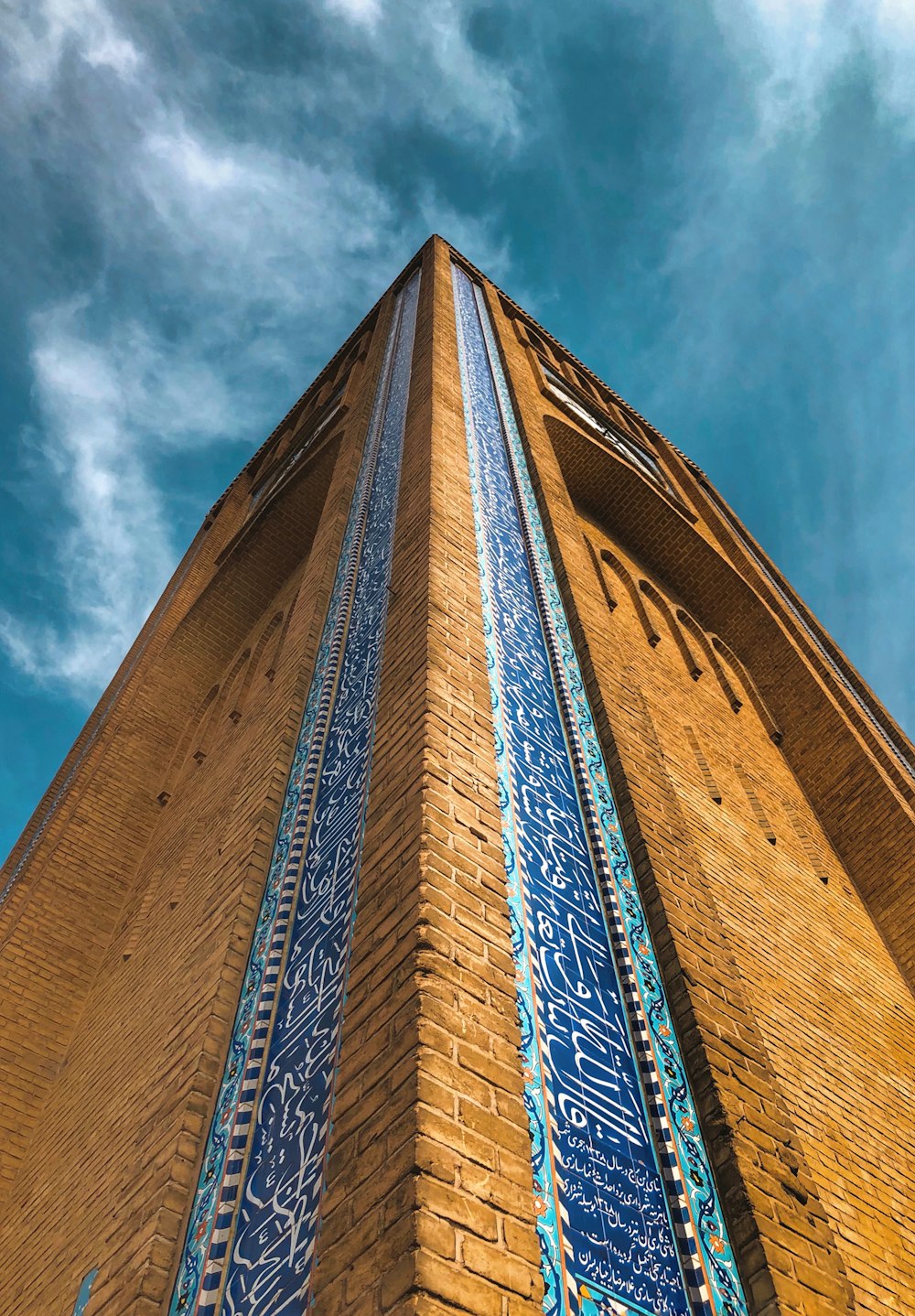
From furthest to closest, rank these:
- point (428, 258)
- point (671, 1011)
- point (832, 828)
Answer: point (428, 258), point (832, 828), point (671, 1011)

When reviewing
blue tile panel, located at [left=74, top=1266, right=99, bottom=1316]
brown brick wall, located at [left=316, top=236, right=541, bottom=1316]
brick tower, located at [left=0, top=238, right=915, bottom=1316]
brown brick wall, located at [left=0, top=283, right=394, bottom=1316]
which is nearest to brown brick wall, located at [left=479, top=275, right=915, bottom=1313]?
brick tower, located at [left=0, top=238, right=915, bottom=1316]

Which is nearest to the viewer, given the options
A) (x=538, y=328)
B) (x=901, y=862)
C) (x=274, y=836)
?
(x=274, y=836)

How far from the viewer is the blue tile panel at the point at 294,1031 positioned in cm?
174

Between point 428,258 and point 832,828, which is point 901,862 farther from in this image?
point 428,258

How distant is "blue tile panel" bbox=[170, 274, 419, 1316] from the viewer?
5.71 ft

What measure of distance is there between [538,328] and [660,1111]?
10.1m

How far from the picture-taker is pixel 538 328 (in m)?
11.0

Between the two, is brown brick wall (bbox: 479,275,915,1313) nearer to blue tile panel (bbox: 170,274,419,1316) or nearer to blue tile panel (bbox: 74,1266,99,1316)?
blue tile panel (bbox: 170,274,419,1316)

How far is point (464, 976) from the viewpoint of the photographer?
6.22 ft

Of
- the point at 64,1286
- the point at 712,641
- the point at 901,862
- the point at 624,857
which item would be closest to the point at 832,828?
the point at 901,862

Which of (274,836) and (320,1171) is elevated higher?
(274,836)

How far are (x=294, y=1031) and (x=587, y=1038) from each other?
627 mm

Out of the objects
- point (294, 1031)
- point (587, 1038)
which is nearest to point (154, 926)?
point (294, 1031)

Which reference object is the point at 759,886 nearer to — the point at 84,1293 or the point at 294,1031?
the point at 294,1031
